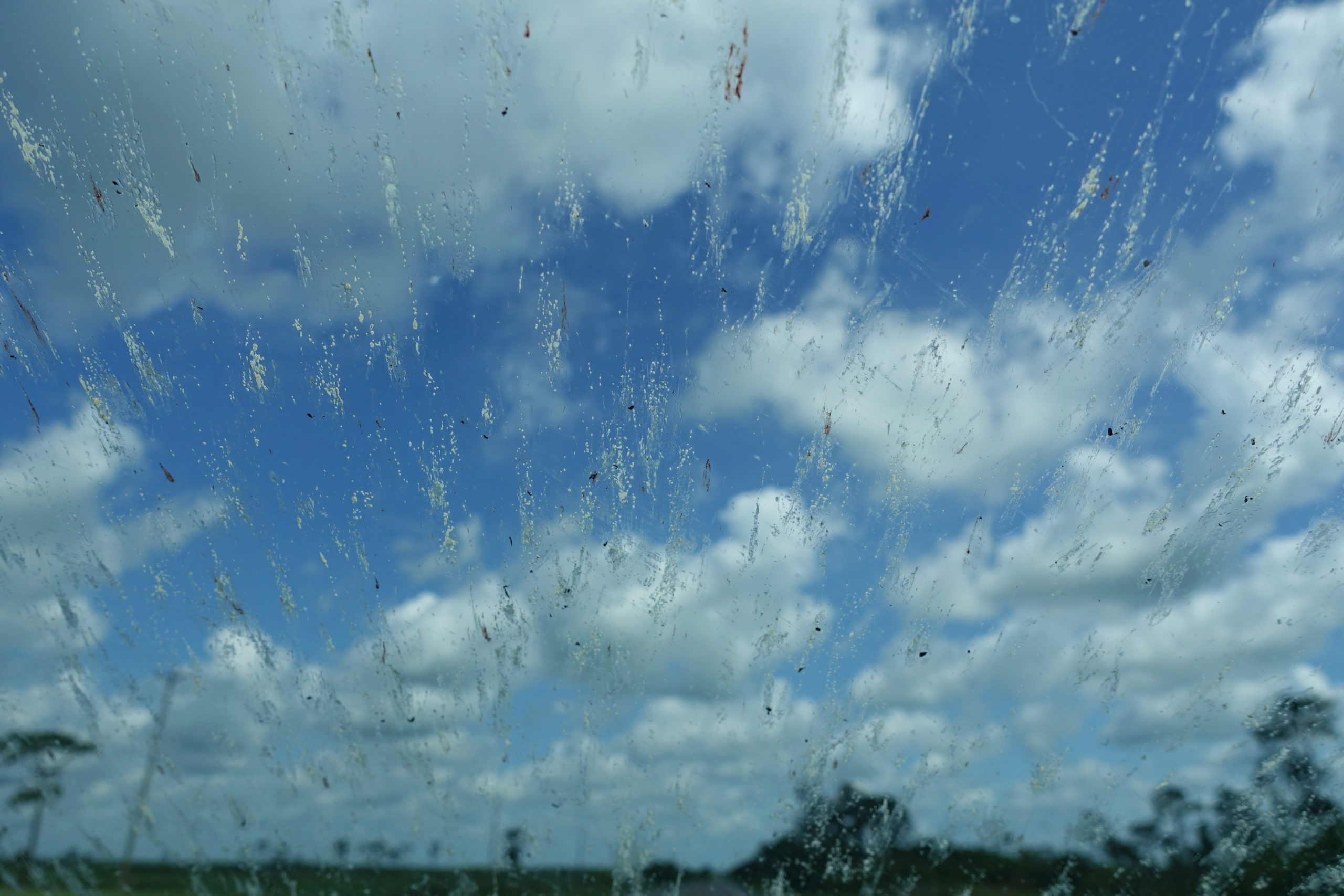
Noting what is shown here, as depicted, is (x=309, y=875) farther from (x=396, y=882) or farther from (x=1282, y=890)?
(x=1282, y=890)

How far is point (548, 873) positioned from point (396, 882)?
19.5m

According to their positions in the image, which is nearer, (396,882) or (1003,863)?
(1003,863)

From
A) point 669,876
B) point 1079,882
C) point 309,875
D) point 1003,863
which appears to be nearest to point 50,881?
point 309,875

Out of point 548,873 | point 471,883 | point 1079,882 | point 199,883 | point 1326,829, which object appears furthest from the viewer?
point 471,883

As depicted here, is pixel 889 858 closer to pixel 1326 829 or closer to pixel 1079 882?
pixel 1079 882

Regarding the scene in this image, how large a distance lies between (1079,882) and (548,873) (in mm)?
55151

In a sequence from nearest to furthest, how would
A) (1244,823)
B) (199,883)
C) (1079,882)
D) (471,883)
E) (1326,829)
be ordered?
(1326,829) → (1244,823) → (1079,882) → (199,883) → (471,883)

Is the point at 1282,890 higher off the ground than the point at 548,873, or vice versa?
the point at 548,873

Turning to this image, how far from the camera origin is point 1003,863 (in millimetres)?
83562

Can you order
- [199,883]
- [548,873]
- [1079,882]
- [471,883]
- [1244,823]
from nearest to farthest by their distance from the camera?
[1244,823] < [1079,882] < [199,883] < [548,873] < [471,883]

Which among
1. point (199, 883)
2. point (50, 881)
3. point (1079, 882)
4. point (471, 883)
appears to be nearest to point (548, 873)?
point (471, 883)

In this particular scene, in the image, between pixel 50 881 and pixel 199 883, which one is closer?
pixel 50 881

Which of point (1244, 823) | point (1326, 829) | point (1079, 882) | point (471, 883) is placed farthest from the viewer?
point (471, 883)

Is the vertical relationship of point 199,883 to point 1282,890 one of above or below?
above
